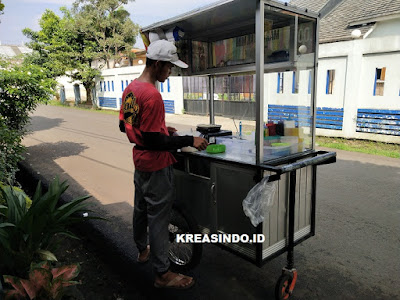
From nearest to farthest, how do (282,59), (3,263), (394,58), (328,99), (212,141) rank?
1. (3,263)
2. (282,59)
3. (212,141)
4. (394,58)
5. (328,99)

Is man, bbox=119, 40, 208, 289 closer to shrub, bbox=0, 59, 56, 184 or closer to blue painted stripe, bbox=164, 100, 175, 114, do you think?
shrub, bbox=0, 59, 56, 184

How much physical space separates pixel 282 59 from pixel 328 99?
7415mm

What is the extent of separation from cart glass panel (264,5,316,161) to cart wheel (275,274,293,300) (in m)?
0.94

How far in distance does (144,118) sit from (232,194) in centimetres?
90

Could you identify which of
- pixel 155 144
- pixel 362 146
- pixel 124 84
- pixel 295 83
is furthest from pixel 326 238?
pixel 124 84

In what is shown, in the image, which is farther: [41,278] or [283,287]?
[283,287]

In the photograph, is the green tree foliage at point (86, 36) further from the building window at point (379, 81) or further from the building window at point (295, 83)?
the building window at point (295, 83)

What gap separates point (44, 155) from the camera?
8.09 m

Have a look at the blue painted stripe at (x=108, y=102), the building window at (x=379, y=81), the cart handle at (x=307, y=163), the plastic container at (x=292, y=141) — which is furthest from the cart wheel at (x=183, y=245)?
the blue painted stripe at (x=108, y=102)

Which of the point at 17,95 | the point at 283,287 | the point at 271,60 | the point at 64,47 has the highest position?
the point at 64,47

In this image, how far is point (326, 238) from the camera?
3500mm

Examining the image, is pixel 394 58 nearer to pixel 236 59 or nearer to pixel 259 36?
pixel 236 59

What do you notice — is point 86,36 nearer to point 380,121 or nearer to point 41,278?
point 380,121

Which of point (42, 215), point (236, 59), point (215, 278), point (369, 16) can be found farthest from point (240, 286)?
point (369, 16)
